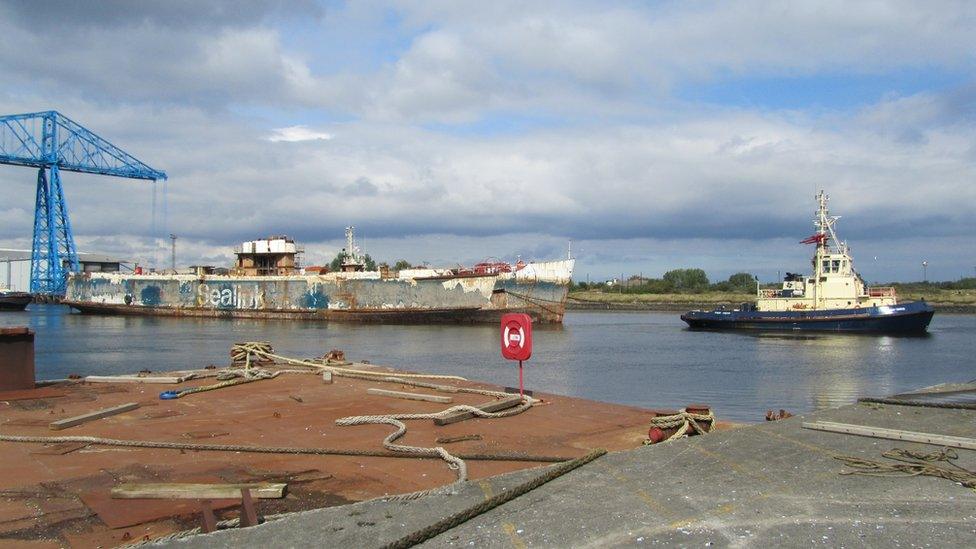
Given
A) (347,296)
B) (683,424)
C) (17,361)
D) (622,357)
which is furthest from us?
(347,296)

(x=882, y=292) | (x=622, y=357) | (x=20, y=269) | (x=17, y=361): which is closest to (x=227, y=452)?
(x=17, y=361)

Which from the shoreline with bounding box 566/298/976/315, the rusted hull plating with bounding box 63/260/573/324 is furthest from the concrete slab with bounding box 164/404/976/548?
the shoreline with bounding box 566/298/976/315

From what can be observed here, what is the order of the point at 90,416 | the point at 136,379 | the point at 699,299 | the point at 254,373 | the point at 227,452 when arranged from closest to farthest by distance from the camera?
the point at 227,452, the point at 90,416, the point at 136,379, the point at 254,373, the point at 699,299

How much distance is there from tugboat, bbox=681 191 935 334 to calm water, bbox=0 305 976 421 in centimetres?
Answer: 146

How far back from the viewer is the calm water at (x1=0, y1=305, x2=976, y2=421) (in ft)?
62.1

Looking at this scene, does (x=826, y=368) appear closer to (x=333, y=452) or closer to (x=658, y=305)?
(x=333, y=452)

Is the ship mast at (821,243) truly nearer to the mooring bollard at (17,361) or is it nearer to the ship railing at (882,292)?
the ship railing at (882,292)

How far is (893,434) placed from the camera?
6277 mm

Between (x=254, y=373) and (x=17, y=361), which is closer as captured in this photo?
(x=17, y=361)

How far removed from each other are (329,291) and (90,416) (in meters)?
41.9

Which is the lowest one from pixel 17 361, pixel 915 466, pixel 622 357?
pixel 622 357

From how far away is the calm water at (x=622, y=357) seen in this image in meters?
18.9

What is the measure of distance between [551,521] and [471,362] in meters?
21.1

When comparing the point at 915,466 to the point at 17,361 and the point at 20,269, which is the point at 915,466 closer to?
the point at 17,361
